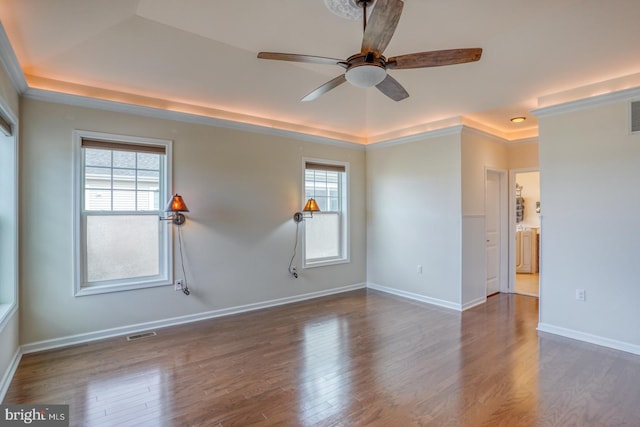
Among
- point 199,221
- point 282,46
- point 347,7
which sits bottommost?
point 199,221

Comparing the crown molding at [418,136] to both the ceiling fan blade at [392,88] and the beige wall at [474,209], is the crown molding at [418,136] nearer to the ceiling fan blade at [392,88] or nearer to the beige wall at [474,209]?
the beige wall at [474,209]

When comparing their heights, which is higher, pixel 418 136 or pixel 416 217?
pixel 418 136

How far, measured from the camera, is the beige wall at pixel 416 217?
466cm

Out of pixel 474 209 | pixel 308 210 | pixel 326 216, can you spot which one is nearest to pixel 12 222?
pixel 308 210

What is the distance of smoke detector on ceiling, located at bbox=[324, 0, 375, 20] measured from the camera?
2.24 metres

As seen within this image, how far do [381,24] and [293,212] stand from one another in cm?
335

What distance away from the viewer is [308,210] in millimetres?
4840

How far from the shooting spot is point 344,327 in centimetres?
388

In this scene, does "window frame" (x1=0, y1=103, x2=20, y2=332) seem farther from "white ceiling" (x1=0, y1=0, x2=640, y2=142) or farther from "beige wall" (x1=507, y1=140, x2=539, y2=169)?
Result: "beige wall" (x1=507, y1=140, x2=539, y2=169)

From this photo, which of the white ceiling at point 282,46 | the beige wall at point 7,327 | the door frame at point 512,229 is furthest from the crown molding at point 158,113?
the door frame at point 512,229

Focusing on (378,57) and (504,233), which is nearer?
(378,57)

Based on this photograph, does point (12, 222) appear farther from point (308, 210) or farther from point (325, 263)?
point (325, 263)

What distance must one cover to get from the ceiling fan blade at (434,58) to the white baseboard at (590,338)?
324cm

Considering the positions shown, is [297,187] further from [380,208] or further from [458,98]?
[458,98]
